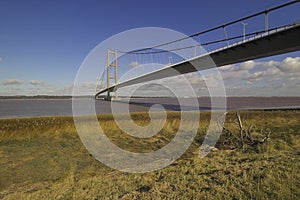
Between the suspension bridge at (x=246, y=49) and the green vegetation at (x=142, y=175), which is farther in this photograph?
the suspension bridge at (x=246, y=49)

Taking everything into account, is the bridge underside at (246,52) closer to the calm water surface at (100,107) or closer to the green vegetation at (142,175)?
the calm water surface at (100,107)

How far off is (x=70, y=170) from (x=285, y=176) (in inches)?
288

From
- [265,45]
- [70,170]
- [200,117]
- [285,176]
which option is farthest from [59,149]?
[265,45]

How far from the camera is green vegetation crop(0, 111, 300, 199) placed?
4820mm

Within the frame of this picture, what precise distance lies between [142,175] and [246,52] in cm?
2188

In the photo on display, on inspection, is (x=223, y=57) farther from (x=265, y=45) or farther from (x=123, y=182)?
(x=123, y=182)

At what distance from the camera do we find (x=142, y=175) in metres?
6.98

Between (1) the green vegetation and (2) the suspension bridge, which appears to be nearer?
(1) the green vegetation

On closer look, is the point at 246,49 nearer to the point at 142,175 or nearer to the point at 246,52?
the point at 246,52

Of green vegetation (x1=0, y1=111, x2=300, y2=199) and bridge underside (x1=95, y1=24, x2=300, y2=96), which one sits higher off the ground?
bridge underside (x1=95, y1=24, x2=300, y2=96)

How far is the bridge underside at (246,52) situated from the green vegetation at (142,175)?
12.1 meters

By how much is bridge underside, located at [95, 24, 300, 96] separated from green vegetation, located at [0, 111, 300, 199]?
12.1 metres

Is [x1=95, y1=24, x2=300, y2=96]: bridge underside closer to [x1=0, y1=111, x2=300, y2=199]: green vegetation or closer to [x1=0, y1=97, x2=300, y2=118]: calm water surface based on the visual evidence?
[x1=0, y1=97, x2=300, y2=118]: calm water surface

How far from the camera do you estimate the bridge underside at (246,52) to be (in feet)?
64.1
